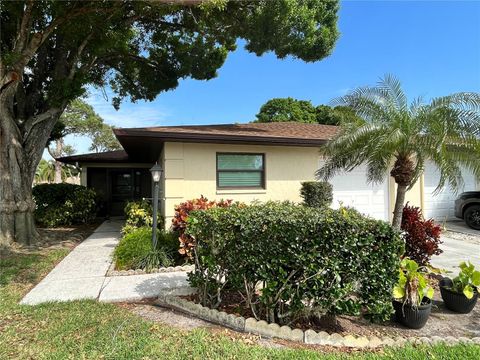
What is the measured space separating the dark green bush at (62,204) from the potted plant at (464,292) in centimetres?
1269

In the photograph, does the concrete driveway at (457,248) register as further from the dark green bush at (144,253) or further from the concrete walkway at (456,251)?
the dark green bush at (144,253)

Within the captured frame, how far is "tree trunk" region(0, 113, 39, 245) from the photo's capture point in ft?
25.7

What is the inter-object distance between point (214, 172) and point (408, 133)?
4956 mm

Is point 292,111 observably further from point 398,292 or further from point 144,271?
point 398,292

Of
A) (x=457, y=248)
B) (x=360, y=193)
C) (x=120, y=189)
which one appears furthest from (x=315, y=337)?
(x=120, y=189)

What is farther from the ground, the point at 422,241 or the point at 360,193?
the point at 360,193

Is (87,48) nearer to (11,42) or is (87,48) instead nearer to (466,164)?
(11,42)

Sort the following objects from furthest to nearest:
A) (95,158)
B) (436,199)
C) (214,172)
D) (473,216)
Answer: (95,158) < (436,199) < (473,216) < (214,172)

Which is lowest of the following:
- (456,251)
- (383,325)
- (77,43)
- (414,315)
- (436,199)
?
(383,325)

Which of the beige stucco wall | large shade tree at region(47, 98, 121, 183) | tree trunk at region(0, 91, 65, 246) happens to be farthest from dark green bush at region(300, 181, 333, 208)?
large shade tree at region(47, 98, 121, 183)

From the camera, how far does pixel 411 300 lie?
3.82m

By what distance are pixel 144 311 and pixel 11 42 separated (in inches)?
358

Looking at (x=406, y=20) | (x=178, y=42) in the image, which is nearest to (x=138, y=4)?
(x=178, y=42)

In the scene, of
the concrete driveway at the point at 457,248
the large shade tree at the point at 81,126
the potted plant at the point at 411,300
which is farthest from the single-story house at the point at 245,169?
the large shade tree at the point at 81,126
